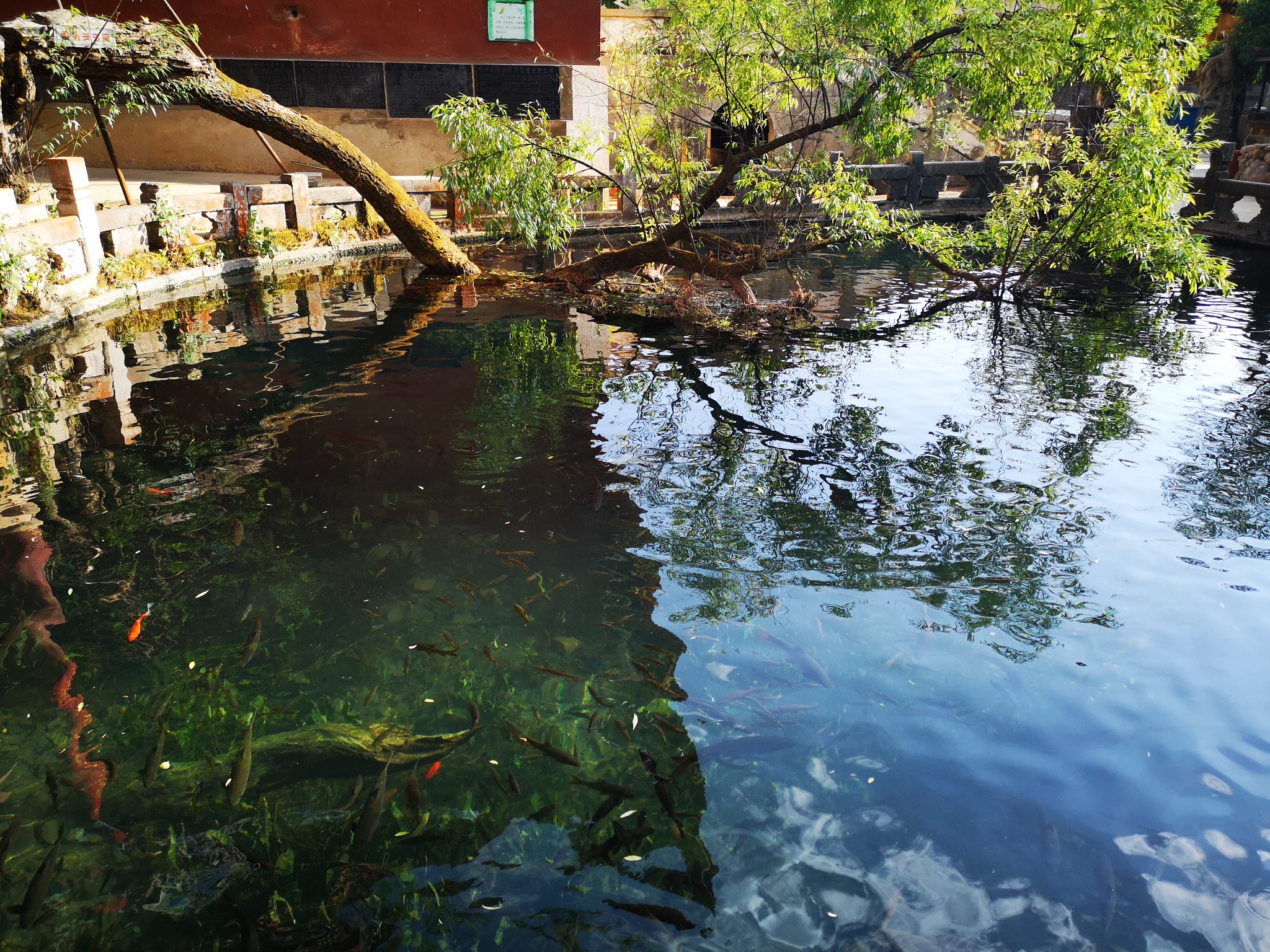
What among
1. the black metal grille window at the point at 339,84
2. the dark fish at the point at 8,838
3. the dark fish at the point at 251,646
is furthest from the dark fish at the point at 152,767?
the black metal grille window at the point at 339,84

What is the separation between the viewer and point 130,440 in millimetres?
7805

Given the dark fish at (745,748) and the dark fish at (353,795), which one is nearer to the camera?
the dark fish at (353,795)

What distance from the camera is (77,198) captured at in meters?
11.5

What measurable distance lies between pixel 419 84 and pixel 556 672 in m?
18.3

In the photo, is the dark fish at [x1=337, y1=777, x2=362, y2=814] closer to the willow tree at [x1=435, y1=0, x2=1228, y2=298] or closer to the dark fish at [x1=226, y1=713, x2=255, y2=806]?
the dark fish at [x1=226, y1=713, x2=255, y2=806]

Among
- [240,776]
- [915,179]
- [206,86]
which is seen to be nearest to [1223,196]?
[915,179]

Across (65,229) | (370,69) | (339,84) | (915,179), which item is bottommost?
(65,229)

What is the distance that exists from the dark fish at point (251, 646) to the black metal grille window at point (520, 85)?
17411 mm

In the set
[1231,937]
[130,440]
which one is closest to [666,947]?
[1231,937]

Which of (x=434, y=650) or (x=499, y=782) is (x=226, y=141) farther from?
(x=499, y=782)

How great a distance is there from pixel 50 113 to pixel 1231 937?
75.6ft

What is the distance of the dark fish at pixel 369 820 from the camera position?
11.9 ft

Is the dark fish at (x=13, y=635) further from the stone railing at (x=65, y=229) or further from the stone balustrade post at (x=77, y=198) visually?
the stone balustrade post at (x=77, y=198)

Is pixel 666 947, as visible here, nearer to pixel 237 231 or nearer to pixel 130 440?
pixel 130 440
